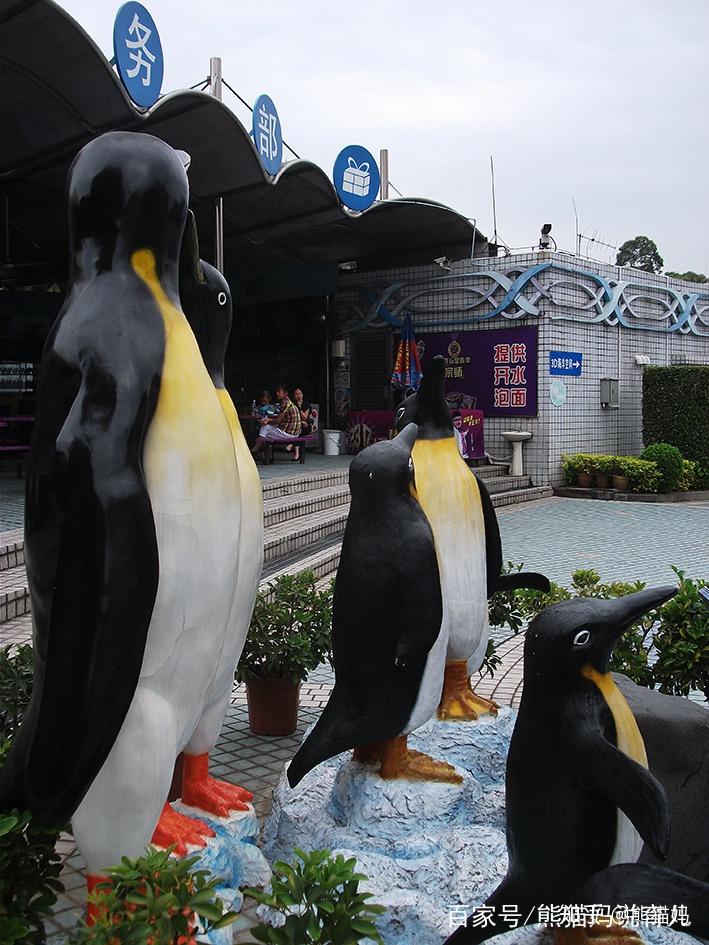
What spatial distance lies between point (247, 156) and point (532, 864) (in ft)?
28.0

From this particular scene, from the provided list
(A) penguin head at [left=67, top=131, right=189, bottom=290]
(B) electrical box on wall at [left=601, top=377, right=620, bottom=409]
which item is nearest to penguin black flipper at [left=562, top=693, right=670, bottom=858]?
(A) penguin head at [left=67, top=131, right=189, bottom=290]

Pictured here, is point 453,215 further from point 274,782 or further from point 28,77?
point 274,782

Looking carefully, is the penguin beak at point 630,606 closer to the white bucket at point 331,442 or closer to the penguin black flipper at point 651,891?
the penguin black flipper at point 651,891

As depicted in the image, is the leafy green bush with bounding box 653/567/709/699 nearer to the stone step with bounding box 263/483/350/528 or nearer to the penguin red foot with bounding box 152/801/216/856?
the penguin red foot with bounding box 152/801/216/856

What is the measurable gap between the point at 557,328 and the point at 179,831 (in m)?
11.3

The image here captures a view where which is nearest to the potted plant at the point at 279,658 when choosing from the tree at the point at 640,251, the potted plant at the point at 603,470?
the potted plant at the point at 603,470

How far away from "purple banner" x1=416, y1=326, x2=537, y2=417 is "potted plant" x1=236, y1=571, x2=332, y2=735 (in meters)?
8.92

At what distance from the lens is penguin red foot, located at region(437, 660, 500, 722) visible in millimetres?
3385

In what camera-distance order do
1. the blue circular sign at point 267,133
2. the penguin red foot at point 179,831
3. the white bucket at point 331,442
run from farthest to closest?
the white bucket at point 331,442 → the blue circular sign at point 267,133 → the penguin red foot at point 179,831

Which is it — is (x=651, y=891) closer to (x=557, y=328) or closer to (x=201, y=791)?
(x=201, y=791)

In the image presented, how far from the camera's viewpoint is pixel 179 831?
7.50 feet

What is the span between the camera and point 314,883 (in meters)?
1.51

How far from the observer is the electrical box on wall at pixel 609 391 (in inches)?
532

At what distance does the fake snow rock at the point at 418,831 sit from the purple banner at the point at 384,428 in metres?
9.24
